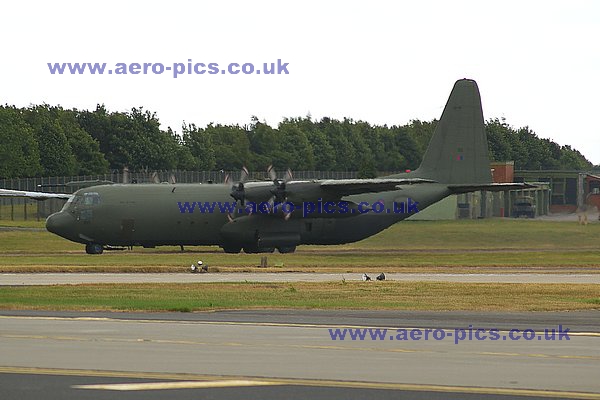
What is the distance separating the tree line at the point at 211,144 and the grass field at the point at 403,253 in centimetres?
741

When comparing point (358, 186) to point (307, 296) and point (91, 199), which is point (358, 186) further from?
point (307, 296)

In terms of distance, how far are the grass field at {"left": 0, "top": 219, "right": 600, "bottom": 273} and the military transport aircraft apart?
895 mm

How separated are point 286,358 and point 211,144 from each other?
5989 cm

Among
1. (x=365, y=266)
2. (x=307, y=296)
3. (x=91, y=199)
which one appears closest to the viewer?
(x=307, y=296)

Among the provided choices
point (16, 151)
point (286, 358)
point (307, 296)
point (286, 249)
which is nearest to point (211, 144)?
point (16, 151)

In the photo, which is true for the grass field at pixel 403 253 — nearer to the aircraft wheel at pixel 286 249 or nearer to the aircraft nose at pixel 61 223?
the aircraft wheel at pixel 286 249

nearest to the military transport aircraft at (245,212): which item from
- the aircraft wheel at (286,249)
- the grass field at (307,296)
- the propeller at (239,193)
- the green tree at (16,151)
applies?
the propeller at (239,193)

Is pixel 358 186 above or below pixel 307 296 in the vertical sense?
above

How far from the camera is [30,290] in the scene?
103ft

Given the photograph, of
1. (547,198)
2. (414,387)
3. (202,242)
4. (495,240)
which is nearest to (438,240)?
(495,240)

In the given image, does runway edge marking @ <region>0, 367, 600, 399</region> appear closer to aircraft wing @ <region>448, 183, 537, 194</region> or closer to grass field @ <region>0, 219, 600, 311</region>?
grass field @ <region>0, 219, 600, 311</region>

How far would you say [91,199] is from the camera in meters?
51.3

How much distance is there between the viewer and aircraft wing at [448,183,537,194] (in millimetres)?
50906

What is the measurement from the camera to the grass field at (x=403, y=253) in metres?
45.3
